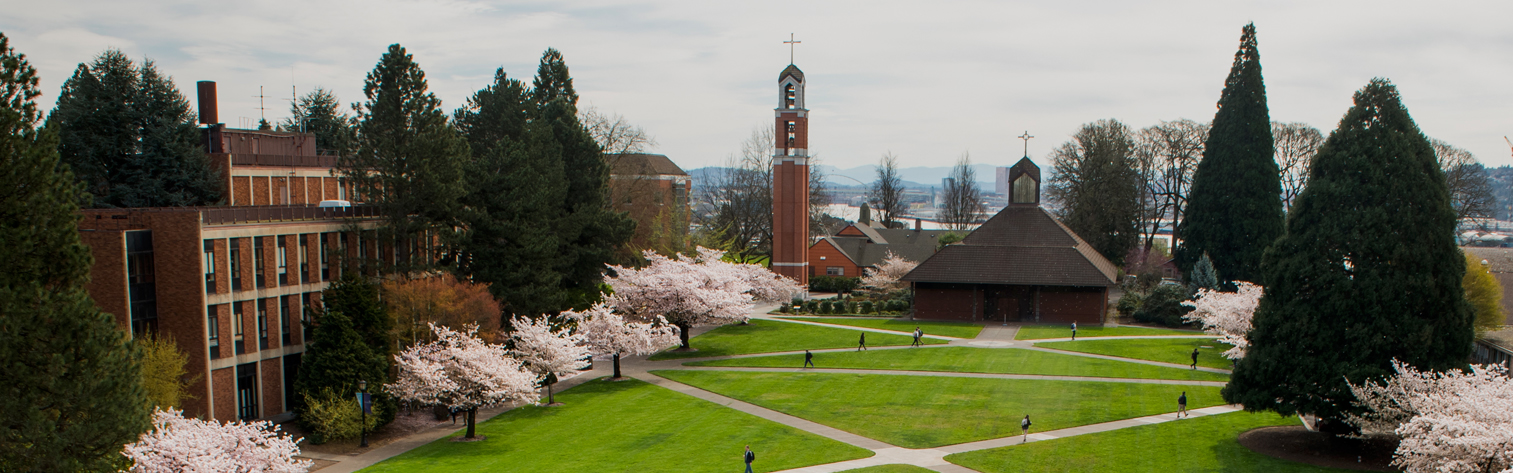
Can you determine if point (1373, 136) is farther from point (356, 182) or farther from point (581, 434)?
point (356, 182)

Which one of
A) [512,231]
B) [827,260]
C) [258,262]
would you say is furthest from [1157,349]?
[258,262]

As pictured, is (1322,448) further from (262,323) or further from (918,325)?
(262,323)

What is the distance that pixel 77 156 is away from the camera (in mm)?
40750

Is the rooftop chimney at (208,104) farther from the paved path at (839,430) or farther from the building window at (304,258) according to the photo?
the paved path at (839,430)

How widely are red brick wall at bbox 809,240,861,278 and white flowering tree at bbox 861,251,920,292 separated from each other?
15.2 ft

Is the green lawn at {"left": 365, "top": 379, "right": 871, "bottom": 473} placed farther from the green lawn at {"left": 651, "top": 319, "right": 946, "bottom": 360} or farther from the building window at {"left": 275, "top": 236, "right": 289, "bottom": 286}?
the green lawn at {"left": 651, "top": 319, "right": 946, "bottom": 360}

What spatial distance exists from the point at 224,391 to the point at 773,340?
26395 millimetres

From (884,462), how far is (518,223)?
21.0 metres

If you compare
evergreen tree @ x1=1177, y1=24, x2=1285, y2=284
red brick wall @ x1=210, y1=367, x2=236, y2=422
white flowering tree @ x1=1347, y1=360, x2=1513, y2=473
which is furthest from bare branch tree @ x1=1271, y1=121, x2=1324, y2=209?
red brick wall @ x1=210, y1=367, x2=236, y2=422

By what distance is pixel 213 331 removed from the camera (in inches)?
1270

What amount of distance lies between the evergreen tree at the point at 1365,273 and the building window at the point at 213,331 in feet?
108

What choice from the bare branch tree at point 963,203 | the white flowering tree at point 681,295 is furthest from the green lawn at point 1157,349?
the bare branch tree at point 963,203

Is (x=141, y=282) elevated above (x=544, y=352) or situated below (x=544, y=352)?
above

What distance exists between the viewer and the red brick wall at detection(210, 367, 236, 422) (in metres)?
32.4
